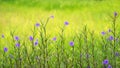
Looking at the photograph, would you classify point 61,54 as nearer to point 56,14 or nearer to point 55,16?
point 55,16

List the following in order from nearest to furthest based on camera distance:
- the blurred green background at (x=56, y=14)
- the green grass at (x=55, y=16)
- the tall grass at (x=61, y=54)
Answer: the tall grass at (x=61, y=54) < the green grass at (x=55, y=16) < the blurred green background at (x=56, y=14)

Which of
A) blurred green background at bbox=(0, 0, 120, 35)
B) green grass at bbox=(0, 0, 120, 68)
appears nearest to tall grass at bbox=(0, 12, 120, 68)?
green grass at bbox=(0, 0, 120, 68)

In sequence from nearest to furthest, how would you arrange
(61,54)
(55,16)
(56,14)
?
(61,54) < (55,16) < (56,14)

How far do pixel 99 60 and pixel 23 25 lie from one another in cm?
452

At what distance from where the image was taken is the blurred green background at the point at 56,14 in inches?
405

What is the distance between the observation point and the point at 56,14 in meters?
12.2

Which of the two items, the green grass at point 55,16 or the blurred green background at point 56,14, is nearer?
the green grass at point 55,16

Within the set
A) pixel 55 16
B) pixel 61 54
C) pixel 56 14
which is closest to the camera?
pixel 61 54

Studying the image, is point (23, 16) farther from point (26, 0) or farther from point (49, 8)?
point (26, 0)

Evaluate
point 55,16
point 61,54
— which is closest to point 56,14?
point 55,16

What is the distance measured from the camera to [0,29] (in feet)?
33.7

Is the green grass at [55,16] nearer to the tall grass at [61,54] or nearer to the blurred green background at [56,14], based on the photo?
the blurred green background at [56,14]

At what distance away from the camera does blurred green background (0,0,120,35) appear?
1028 cm

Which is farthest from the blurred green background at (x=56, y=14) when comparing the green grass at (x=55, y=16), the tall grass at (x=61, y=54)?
the tall grass at (x=61, y=54)
